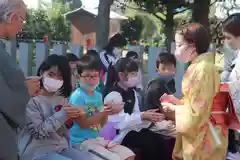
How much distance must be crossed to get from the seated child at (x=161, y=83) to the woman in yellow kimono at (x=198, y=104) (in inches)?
26.5

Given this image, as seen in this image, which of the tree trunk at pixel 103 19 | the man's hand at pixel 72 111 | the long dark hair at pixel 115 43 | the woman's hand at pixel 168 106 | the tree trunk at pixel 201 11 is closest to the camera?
the man's hand at pixel 72 111

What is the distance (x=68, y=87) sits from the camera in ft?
10.9

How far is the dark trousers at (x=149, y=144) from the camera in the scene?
3.53 m

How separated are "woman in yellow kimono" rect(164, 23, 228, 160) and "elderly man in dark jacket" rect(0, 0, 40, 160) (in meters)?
1.27

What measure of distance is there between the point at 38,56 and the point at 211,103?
16.3ft

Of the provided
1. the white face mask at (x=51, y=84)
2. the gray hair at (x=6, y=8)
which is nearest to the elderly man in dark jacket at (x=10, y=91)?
the gray hair at (x=6, y=8)

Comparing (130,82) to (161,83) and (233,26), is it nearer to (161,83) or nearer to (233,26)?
(161,83)

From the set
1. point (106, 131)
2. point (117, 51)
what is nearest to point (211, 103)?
point (106, 131)

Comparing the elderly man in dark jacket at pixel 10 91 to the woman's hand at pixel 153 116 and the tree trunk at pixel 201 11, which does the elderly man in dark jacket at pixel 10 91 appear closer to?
the woman's hand at pixel 153 116

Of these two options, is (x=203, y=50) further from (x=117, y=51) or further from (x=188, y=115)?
(x=117, y=51)

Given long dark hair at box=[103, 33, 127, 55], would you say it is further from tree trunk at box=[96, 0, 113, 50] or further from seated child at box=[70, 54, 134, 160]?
tree trunk at box=[96, 0, 113, 50]

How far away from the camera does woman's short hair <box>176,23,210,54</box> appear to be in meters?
3.08

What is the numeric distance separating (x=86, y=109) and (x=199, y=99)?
931 millimetres

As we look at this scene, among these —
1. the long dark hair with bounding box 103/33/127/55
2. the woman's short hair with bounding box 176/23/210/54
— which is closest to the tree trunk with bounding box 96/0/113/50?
the long dark hair with bounding box 103/33/127/55
